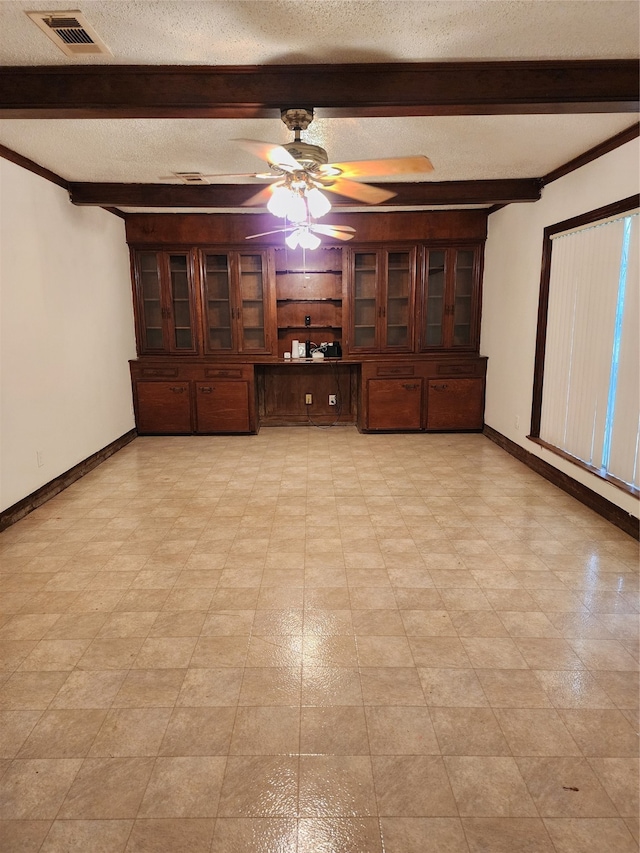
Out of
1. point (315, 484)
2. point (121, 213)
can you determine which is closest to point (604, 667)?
point (315, 484)

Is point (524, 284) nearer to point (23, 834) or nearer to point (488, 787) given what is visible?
point (488, 787)

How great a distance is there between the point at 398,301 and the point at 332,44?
154 inches

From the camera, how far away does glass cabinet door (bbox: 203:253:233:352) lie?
597cm

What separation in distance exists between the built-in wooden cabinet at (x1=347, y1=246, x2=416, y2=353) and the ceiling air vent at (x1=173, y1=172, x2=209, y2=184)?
6.72ft

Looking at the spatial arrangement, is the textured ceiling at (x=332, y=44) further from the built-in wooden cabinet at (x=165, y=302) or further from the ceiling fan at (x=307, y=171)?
the built-in wooden cabinet at (x=165, y=302)

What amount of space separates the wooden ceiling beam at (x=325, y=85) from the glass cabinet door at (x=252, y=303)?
11.3 feet

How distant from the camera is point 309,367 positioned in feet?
21.5

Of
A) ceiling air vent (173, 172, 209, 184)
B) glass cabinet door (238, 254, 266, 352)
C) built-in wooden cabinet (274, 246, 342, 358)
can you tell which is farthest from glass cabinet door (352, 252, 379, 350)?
ceiling air vent (173, 172, 209, 184)

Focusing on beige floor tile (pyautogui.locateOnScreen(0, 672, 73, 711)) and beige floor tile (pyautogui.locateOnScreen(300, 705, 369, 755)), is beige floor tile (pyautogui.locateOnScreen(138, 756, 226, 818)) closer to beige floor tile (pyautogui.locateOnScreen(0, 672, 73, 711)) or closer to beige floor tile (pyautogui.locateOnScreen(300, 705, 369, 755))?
beige floor tile (pyautogui.locateOnScreen(300, 705, 369, 755))

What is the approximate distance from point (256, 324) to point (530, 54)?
416 centimetres

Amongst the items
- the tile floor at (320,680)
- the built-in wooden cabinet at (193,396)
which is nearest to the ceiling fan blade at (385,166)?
the tile floor at (320,680)

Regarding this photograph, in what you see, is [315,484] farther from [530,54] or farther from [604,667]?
[530,54]

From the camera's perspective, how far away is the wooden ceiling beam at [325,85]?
2.46 metres

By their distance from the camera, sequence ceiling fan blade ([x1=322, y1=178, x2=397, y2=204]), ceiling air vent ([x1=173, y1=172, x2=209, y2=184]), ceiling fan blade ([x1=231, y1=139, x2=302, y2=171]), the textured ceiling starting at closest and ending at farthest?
the textured ceiling
ceiling fan blade ([x1=231, y1=139, x2=302, y2=171])
ceiling fan blade ([x1=322, y1=178, x2=397, y2=204])
ceiling air vent ([x1=173, y1=172, x2=209, y2=184])
